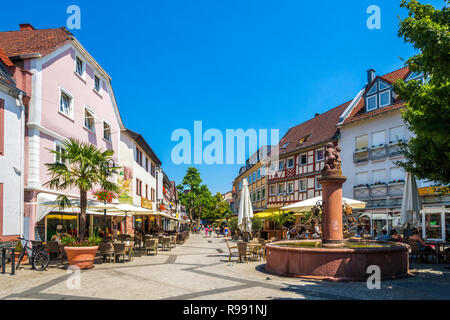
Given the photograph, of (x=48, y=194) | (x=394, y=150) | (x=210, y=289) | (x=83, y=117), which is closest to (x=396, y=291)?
(x=210, y=289)

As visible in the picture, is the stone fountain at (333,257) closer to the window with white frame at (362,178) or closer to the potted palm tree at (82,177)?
the potted palm tree at (82,177)

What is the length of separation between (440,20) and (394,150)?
20.9m

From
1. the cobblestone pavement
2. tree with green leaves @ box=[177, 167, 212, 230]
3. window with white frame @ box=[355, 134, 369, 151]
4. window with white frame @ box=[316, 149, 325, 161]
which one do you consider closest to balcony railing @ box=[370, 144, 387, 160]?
window with white frame @ box=[355, 134, 369, 151]

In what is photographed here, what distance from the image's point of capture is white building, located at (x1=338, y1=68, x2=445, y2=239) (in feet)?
89.1

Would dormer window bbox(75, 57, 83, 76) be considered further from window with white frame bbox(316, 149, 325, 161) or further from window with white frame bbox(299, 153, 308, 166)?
window with white frame bbox(299, 153, 308, 166)

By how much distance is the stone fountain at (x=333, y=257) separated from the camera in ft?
31.9

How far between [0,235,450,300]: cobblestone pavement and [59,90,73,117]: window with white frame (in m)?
9.00

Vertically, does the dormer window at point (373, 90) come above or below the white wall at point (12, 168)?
above

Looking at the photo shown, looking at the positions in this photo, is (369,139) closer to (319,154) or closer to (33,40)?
(319,154)

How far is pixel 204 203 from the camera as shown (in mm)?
75438

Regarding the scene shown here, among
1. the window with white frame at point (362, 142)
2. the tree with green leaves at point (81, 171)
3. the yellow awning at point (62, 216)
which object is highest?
the window with white frame at point (362, 142)

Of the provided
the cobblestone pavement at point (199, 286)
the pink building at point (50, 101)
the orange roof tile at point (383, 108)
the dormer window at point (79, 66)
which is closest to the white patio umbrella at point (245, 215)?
the cobblestone pavement at point (199, 286)

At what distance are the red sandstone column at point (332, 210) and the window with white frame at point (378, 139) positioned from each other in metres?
19.5

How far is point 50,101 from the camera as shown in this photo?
55.1ft
